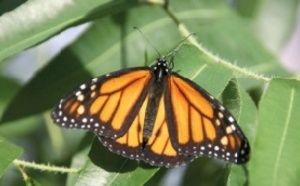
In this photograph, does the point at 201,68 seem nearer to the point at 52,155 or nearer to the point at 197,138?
the point at 197,138

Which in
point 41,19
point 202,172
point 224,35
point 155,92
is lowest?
point 202,172

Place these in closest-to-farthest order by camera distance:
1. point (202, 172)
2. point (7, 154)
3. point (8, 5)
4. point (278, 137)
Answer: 1. point (278, 137)
2. point (7, 154)
3. point (8, 5)
4. point (202, 172)

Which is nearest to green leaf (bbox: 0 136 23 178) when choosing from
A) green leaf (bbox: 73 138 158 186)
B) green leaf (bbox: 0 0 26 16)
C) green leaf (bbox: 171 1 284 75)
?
green leaf (bbox: 73 138 158 186)

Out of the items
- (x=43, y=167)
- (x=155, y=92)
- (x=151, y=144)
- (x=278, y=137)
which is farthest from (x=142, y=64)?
(x=278, y=137)

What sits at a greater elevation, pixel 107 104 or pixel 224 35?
pixel 107 104

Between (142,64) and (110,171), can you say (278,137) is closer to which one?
(110,171)

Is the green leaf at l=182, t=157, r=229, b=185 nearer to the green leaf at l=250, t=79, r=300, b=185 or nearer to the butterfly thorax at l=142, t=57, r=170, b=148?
the butterfly thorax at l=142, t=57, r=170, b=148

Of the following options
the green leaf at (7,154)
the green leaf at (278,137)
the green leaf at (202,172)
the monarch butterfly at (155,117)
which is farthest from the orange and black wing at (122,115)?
the green leaf at (202,172)
